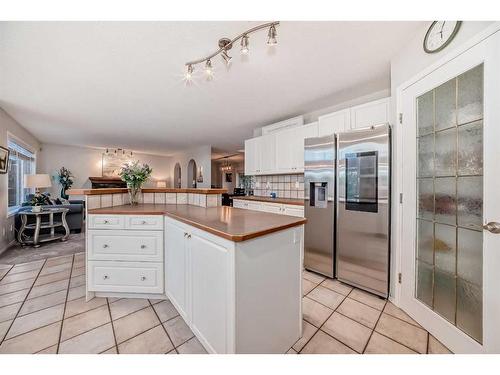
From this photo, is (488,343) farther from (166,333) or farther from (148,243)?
(148,243)

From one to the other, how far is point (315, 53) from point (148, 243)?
228 cm

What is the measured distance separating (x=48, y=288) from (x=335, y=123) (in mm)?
3756

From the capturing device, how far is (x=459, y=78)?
1322 mm

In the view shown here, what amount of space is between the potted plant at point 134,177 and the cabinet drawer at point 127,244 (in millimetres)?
592

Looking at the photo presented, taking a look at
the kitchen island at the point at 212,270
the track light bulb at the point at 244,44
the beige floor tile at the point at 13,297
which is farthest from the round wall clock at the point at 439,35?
the beige floor tile at the point at 13,297

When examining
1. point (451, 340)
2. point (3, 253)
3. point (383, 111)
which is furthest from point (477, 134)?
point (3, 253)

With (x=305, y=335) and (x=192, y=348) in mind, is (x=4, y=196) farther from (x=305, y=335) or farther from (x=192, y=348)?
(x=305, y=335)

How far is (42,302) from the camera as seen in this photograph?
1865 millimetres

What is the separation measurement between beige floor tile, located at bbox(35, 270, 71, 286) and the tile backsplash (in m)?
3.13

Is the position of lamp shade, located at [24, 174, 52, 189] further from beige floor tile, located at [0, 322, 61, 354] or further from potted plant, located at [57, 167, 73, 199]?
beige floor tile, located at [0, 322, 61, 354]

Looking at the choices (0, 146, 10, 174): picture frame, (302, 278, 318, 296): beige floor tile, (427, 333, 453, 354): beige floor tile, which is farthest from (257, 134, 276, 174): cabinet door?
(0, 146, 10, 174): picture frame

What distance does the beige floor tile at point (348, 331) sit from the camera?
1420 mm

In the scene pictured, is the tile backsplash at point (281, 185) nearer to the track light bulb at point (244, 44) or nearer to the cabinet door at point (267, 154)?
the cabinet door at point (267, 154)

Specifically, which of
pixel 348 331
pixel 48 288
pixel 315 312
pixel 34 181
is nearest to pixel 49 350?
pixel 48 288
